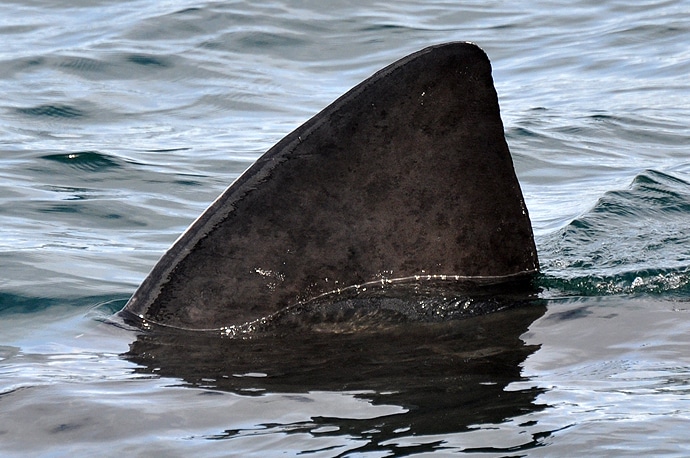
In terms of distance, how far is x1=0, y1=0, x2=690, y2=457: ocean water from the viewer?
3.07 meters

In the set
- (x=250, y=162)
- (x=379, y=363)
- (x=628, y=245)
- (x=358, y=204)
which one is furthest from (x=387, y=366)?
(x=250, y=162)

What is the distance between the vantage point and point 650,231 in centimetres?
640

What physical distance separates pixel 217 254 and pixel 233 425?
1014 mm

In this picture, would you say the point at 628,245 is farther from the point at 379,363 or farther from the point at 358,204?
the point at 379,363

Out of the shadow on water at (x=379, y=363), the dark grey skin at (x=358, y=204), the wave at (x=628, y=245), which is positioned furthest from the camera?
the wave at (x=628, y=245)

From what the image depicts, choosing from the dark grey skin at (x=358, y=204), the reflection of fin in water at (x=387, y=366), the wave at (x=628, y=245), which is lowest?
the reflection of fin in water at (x=387, y=366)

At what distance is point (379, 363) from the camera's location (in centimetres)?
364

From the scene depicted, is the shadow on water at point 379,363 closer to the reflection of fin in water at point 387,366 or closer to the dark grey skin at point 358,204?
the reflection of fin in water at point 387,366

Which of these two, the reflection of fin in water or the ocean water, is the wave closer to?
the ocean water

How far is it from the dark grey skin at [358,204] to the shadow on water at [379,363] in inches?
5.4

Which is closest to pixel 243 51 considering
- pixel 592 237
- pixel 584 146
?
pixel 584 146

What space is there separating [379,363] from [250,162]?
5691mm

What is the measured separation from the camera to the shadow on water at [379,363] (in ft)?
10.1

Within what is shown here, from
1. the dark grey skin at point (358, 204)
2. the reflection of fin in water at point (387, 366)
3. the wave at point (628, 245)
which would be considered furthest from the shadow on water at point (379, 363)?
the wave at point (628, 245)
